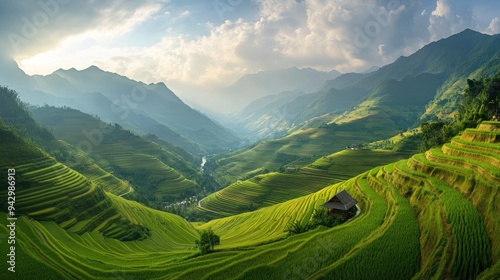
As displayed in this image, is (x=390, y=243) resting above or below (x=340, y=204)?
below

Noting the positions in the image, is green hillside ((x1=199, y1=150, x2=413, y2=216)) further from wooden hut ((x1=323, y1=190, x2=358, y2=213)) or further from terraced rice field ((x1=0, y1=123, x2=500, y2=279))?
wooden hut ((x1=323, y1=190, x2=358, y2=213))

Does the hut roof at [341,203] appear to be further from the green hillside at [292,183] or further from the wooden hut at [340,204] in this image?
the green hillside at [292,183]

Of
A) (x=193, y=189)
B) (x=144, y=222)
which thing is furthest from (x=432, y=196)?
(x=193, y=189)

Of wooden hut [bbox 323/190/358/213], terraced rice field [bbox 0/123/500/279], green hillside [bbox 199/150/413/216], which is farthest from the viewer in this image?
green hillside [bbox 199/150/413/216]

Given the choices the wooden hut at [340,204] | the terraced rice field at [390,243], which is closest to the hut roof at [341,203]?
the wooden hut at [340,204]

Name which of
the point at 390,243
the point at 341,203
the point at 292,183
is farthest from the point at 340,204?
the point at 292,183

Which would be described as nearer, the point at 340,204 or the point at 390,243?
the point at 390,243

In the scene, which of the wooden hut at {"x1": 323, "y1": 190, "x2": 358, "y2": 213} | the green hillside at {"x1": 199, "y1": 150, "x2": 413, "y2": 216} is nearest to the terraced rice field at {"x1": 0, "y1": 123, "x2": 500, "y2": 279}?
Result: the wooden hut at {"x1": 323, "y1": 190, "x2": 358, "y2": 213}

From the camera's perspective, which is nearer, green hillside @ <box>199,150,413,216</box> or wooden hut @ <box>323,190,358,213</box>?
wooden hut @ <box>323,190,358,213</box>

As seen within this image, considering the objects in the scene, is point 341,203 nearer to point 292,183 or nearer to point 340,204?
point 340,204
